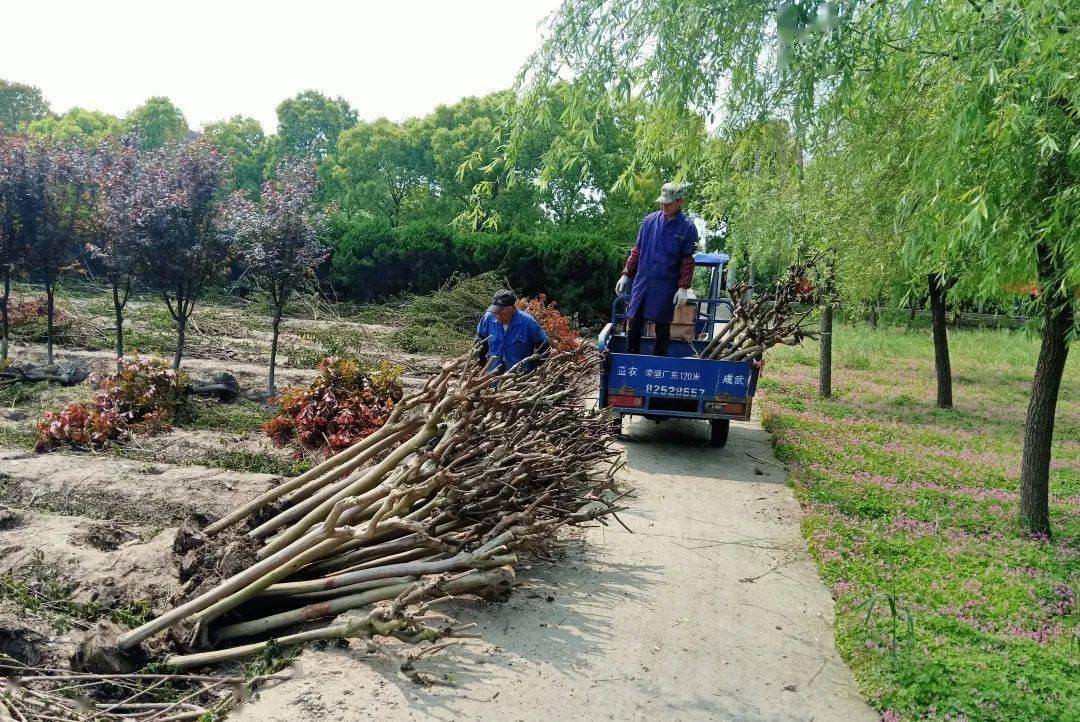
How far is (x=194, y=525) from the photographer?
530 cm

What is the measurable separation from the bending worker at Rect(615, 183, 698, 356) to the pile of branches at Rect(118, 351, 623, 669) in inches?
148

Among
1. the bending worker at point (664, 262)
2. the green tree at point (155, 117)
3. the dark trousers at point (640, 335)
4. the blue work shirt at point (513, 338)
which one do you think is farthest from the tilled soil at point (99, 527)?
the green tree at point (155, 117)

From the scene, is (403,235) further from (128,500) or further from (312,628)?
(312,628)

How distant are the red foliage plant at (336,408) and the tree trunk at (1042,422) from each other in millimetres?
6011

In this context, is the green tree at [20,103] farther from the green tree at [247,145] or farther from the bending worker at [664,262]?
the bending worker at [664,262]

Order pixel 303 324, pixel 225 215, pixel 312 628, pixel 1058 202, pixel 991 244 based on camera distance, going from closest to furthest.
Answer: pixel 312 628, pixel 1058 202, pixel 991 244, pixel 225 215, pixel 303 324

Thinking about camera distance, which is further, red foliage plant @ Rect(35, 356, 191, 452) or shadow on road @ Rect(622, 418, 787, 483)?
shadow on road @ Rect(622, 418, 787, 483)

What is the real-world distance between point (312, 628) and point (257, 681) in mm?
641

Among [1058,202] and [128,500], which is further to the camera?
[128,500]

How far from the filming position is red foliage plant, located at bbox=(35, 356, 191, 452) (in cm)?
821

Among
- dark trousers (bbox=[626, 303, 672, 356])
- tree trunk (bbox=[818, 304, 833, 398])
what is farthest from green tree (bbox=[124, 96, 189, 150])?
dark trousers (bbox=[626, 303, 672, 356])

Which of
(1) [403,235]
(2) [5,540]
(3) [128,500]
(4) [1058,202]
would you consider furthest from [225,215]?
(1) [403,235]

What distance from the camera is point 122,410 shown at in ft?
29.3

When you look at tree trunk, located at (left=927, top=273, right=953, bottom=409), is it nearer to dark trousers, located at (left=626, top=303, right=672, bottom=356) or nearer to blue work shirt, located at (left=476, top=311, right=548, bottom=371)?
dark trousers, located at (left=626, top=303, right=672, bottom=356)
